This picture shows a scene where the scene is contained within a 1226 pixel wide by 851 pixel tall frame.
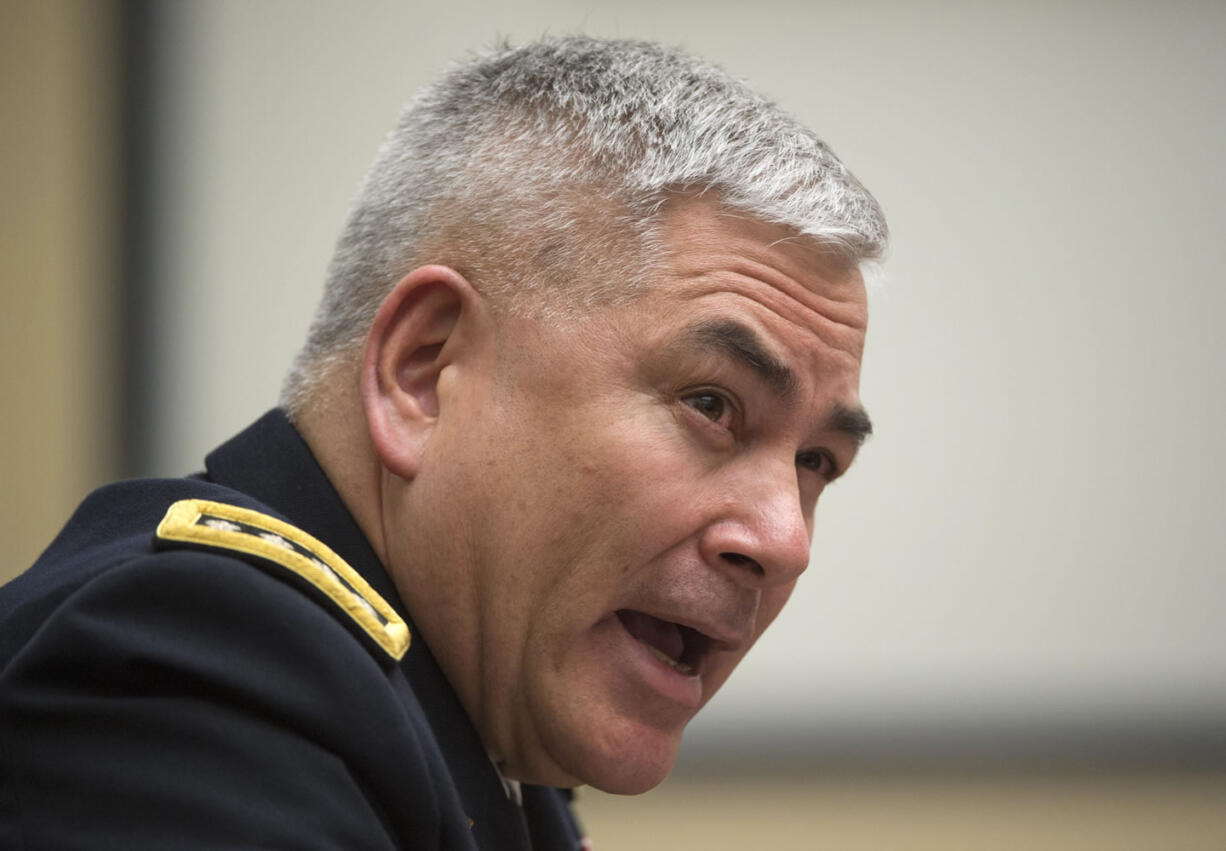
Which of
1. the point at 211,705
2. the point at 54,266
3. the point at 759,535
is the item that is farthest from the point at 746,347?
the point at 54,266

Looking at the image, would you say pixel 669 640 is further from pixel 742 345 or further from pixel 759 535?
pixel 742 345

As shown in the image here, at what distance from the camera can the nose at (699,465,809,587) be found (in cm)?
127

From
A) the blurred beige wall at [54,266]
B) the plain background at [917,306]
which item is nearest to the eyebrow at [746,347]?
the plain background at [917,306]

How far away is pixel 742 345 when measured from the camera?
51.1 inches

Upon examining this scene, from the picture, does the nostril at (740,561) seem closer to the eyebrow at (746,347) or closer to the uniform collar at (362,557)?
the eyebrow at (746,347)

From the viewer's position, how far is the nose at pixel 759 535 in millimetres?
1272

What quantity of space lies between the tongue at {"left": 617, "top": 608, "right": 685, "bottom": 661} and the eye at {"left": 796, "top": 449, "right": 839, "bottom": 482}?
0.78 feet

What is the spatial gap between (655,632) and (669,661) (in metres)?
0.04

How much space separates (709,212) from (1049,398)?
2049 millimetres

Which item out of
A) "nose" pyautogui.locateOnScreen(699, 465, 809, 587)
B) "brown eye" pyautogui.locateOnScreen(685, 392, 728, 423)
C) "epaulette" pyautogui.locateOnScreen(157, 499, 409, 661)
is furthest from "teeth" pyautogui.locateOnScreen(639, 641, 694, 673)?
"epaulette" pyautogui.locateOnScreen(157, 499, 409, 661)

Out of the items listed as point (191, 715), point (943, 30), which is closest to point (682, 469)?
point (191, 715)

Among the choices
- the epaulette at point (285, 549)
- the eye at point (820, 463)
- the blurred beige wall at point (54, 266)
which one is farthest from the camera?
the blurred beige wall at point (54, 266)

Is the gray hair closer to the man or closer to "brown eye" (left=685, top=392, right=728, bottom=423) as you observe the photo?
the man

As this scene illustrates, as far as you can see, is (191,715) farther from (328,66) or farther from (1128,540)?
(1128,540)
